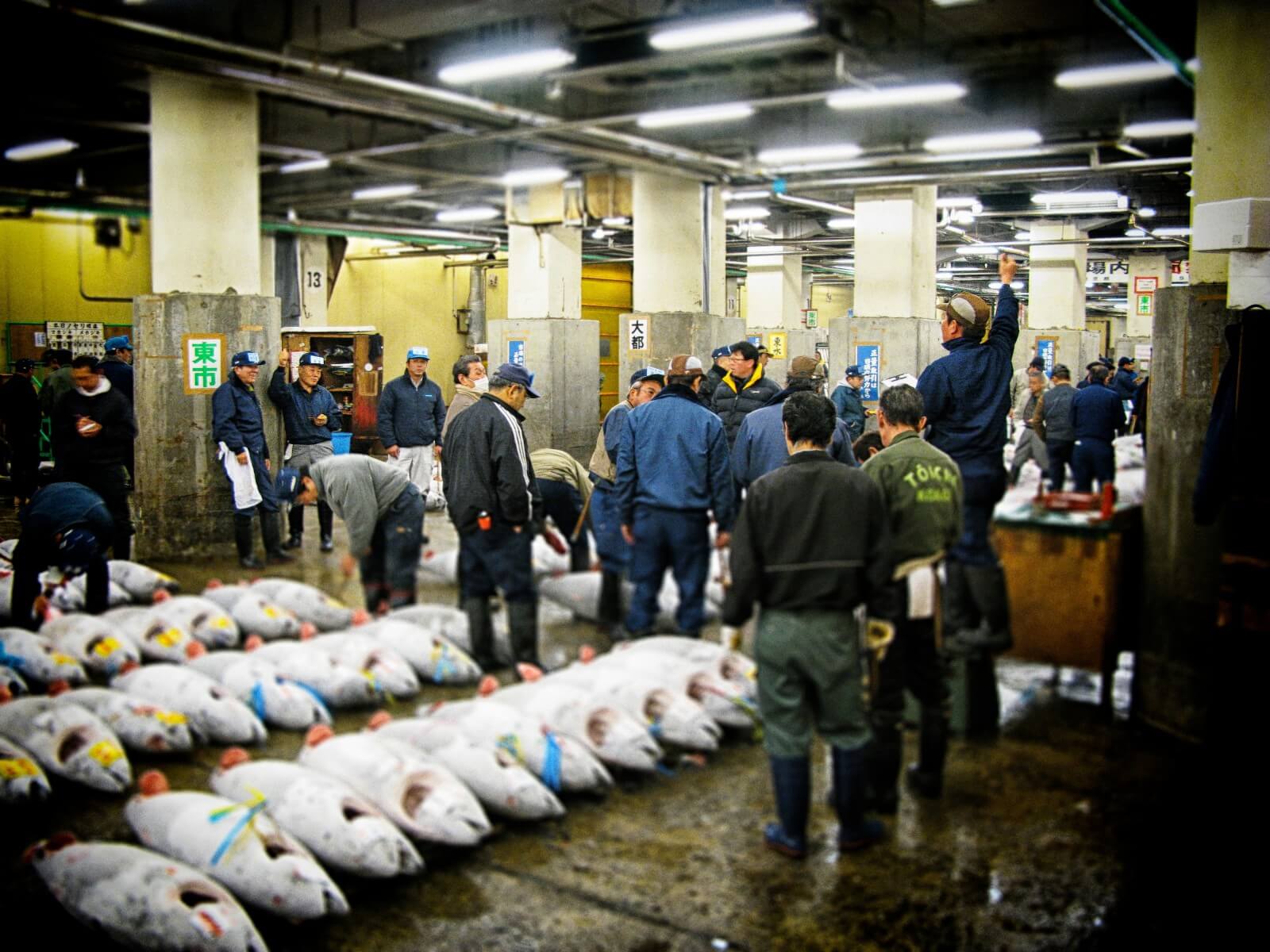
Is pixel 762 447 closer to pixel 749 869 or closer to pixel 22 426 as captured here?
pixel 749 869

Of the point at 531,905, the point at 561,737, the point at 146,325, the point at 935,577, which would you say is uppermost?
the point at 146,325

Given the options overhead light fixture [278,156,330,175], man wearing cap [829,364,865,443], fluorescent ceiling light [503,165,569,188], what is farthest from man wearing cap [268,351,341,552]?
fluorescent ceiling light [503,165,569,188]

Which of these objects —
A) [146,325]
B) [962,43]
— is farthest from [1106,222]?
[146,325]

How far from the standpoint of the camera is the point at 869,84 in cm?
894

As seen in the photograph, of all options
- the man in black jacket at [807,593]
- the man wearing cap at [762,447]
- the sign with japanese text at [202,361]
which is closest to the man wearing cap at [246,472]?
the sign with japanese text at [202,361]

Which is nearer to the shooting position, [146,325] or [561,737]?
[561,737]

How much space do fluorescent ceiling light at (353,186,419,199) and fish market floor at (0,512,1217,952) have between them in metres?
10.1

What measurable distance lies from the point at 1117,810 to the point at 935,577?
1.13 m

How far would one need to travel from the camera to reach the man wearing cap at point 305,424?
12.7 ft

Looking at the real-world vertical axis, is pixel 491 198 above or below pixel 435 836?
above

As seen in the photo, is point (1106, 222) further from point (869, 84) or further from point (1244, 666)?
point (1244, 666)

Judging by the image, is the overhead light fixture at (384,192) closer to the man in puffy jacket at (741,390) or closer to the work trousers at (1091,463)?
the man in puffy jacket at (741,390)

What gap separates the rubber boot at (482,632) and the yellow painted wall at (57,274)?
2.07 meters

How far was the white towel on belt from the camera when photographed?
149 inches
